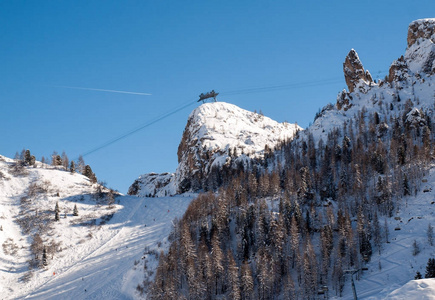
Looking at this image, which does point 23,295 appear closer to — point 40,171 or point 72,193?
point 72,193

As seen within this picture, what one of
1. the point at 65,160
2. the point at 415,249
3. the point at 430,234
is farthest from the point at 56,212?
the point at 430,234

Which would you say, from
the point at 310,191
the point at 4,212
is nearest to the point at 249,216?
the point at 310,191

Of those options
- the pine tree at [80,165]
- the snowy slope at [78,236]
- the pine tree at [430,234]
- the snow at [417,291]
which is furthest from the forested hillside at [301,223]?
the pine tree at [80,165]

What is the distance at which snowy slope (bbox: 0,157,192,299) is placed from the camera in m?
91.4

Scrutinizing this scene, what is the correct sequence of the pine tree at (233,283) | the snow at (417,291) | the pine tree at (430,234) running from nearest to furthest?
the snow at (417,291) → the pine tree at (233,283) → the pine tree at (430,234)

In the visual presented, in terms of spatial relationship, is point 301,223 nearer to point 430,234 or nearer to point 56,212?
point 430,234

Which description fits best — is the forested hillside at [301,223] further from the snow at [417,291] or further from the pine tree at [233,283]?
the snow at [417,291]

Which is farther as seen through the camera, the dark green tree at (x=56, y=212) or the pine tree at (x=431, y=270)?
the dark green tree at (x=56, y=212)

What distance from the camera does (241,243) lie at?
103 m

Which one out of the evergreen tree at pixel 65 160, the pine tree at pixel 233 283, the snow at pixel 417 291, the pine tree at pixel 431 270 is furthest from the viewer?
the evergreen tree at pixel 65 160

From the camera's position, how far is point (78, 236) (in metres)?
118

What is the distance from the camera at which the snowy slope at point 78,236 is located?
9144 cm

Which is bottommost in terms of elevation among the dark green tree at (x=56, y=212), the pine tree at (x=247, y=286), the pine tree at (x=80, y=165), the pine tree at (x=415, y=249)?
the pine tree at (x=247, y=286)

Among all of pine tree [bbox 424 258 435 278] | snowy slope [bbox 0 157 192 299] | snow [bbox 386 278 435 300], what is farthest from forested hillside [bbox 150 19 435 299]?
snow [bbox 386 278 435 300]
